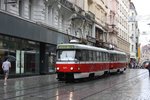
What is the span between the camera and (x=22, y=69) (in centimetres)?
3409

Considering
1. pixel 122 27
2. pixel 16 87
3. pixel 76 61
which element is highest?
pixel 122 27

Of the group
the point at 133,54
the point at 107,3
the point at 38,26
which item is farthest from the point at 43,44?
the point at 133,54

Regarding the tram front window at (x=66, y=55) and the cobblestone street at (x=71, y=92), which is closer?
the cobblestone street at (x=71, y=92)

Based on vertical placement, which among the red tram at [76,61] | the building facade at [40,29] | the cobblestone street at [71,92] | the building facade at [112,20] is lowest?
the cobblestone street at [71,92]

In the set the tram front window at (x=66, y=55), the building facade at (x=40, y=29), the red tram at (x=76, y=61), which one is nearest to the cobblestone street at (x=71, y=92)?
the red tram at (x=76, y=61)

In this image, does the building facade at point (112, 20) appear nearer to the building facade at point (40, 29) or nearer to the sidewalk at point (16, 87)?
the building facade at point (40, 29)

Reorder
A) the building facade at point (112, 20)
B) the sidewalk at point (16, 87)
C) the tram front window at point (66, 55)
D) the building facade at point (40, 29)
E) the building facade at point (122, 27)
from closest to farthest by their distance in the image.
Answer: the sidewalk at point (16, 87) < the tram front window at point (66, 55) < the building facade at point (40, 29) < the building facade at point (112, 20) < the building facade at point (122, 27)

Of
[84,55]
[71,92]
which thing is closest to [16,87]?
[71,92]

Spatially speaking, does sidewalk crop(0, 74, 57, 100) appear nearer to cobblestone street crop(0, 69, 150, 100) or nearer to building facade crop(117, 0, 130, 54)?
cobblestone street crop(0, 69, 150, 100)

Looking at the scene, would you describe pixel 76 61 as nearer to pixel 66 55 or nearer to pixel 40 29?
pixel 66 55

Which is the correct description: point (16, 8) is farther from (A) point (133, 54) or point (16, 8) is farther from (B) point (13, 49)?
(A) point (133, 54)

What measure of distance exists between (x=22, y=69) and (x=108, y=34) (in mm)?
44417

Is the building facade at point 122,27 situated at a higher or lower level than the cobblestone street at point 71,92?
higher

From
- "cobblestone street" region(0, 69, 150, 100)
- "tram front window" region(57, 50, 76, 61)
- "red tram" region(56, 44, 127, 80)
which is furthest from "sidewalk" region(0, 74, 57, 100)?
"tram front window" region(57, 50, 76, 61)
